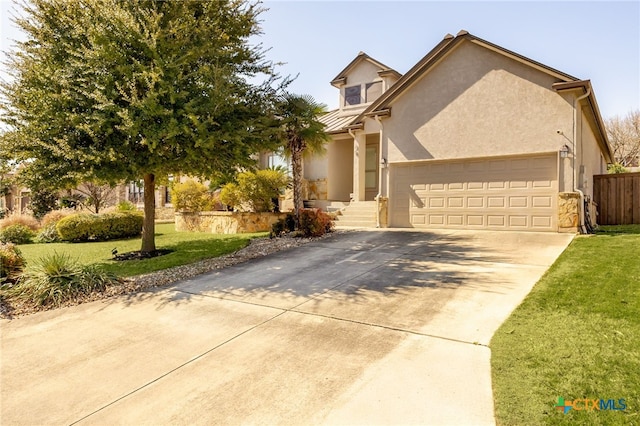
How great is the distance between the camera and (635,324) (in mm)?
4125

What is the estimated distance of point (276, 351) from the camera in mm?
4055

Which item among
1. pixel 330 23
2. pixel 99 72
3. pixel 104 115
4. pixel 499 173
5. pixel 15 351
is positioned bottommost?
pixel 15 351

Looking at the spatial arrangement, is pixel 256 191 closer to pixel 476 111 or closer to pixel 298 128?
pixel 298 128

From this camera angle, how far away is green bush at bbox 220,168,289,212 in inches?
560

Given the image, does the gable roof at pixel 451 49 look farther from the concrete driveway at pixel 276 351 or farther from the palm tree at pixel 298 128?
the concrete driveway at pixel 276 351

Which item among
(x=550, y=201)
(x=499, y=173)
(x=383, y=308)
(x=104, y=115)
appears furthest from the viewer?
(x=499, y=173)

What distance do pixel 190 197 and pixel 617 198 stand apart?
56.2ft

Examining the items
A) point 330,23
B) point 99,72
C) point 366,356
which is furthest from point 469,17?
point 366,356

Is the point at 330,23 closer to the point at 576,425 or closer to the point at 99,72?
the point at 99,72

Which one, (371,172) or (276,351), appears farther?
(371,172)

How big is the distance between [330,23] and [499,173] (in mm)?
7103

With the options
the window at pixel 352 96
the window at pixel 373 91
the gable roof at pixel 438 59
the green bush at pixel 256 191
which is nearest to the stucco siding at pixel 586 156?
the gable roof at pixel 438 59

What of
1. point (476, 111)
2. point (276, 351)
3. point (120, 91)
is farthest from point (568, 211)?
point (120, 91)

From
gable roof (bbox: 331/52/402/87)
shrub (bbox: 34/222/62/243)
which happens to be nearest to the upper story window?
gable roof (bbox: 331/52/402/87)
